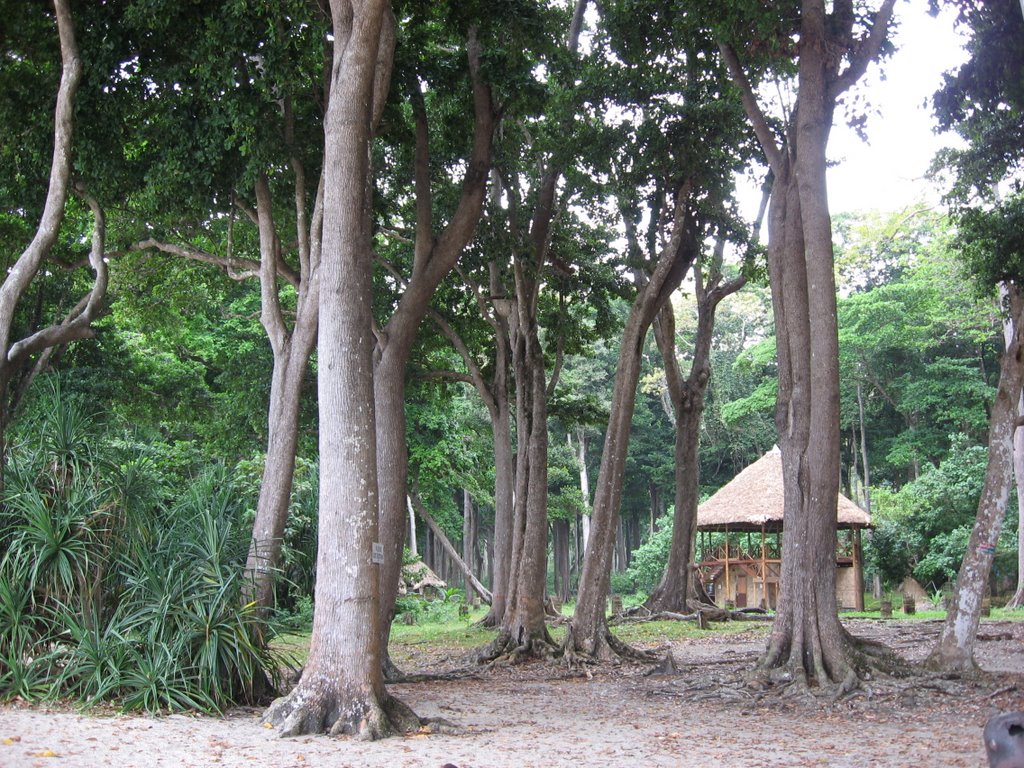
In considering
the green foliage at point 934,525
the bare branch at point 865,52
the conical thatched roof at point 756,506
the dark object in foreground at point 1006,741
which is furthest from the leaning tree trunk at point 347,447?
the green foliage at point 934,525

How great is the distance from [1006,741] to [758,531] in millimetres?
28043

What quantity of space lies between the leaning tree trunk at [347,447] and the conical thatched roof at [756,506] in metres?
21.0

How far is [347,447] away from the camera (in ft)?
29.1

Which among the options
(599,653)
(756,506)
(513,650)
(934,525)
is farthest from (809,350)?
(934,525)

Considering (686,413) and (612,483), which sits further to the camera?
(686,413)

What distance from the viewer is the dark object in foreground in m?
3.66

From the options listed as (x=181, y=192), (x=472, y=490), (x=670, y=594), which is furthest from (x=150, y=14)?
(x=472, y=490)

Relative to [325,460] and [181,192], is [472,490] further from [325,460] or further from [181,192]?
[325,460]

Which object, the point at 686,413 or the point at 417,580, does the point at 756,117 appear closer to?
the point at 686,413

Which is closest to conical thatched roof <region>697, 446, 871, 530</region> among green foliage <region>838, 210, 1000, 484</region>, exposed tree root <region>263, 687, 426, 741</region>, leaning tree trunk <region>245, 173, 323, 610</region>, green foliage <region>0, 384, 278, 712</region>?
green foliage <region>838, 210, 1000, 484</region>

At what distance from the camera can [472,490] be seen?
105 feet

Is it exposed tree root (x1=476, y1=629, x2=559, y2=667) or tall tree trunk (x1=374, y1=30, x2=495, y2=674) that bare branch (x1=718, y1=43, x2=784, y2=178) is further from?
exposed tree root (x1=476, y1=629, x2=559, y2=667)

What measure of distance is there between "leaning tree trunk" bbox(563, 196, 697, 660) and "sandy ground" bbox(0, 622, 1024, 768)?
87.7 inches

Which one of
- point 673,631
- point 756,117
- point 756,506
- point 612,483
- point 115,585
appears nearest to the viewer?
point 115,585
